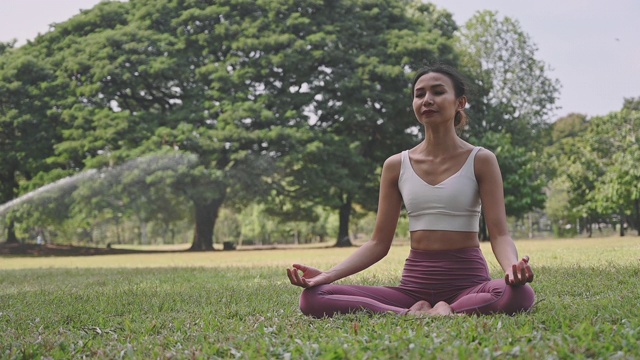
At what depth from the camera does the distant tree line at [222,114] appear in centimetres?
2523

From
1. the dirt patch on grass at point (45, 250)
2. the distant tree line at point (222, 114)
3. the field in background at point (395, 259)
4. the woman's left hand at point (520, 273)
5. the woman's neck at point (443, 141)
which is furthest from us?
the dirt patch on grass at point (45, 250)

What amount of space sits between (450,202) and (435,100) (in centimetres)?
61

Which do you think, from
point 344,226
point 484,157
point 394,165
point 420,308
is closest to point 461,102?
point 484,157

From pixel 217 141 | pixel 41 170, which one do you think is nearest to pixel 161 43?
pixel 217 141

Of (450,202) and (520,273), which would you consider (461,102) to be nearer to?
(450,202)

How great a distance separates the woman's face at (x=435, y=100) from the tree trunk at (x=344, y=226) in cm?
2412

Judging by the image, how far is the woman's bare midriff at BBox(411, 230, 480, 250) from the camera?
4156 millimetres

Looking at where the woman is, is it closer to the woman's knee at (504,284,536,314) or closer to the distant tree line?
the woman's knee at (504,284,536,314)

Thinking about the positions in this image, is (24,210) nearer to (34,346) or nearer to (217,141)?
(217,141)

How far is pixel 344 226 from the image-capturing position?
29.6m

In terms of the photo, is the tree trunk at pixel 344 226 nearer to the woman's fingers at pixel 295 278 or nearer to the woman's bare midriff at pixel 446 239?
the woman's bare midriff at pixel 446 239

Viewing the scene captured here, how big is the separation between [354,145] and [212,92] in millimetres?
5699

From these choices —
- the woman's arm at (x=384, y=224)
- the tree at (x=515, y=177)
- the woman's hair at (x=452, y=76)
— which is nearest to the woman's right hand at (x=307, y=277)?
the woman's arm at (x=384, y=224)

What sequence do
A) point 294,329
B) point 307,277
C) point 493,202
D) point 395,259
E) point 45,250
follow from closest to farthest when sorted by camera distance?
point 294,329 → point 493,202 → point 307,277 → point 395,259 → point 45,250
